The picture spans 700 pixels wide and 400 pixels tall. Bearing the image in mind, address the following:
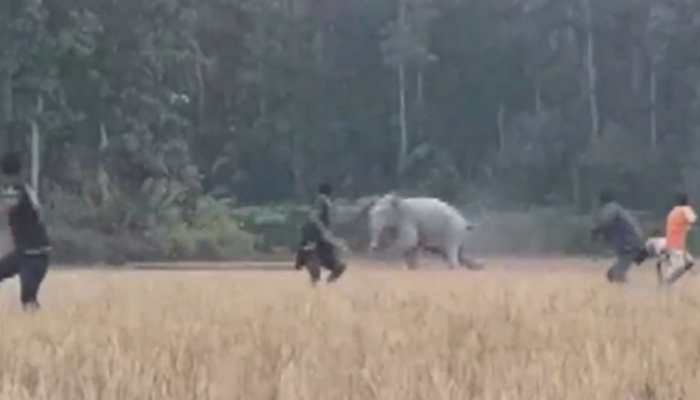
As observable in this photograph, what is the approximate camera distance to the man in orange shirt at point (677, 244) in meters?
19.0

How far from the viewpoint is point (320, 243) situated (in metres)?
19.5

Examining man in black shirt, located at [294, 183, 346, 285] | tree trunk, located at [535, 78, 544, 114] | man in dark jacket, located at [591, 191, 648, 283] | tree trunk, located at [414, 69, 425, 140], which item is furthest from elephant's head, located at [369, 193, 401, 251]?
tree trunk, located at [414, 69, 425, 140]

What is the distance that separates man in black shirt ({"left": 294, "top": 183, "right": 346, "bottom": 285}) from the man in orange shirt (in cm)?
357

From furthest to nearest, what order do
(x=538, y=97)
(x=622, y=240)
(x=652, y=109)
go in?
(x=538, y=97), (x=652, y=109), (x=622, y=240)

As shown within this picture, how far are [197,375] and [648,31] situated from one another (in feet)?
161

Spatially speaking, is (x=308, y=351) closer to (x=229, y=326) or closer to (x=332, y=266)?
(x=229, y=326)

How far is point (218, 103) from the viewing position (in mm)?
59594

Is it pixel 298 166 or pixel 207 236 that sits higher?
pixel 298 166

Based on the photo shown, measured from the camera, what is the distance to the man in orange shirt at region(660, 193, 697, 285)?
1905 centimetres

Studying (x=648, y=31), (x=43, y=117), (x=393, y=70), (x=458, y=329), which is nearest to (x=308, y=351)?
(x=458, y=329)

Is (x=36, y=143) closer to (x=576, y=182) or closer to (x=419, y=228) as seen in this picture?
(x=419, y=228)

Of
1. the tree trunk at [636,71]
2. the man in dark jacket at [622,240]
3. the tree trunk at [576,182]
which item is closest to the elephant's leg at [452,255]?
the man in dark jacket at [622,240]

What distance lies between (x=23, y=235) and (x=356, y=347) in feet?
17.3

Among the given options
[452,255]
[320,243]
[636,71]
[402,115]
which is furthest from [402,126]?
[320,243]
